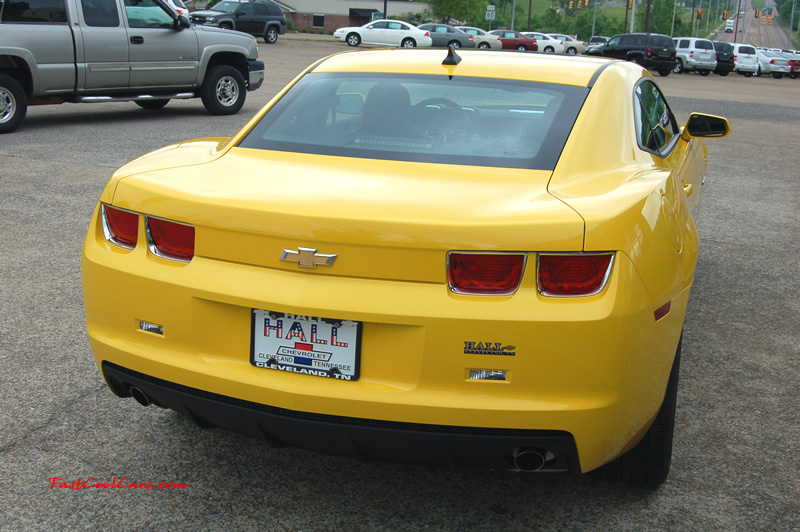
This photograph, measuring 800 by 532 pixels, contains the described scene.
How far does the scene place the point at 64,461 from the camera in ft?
10.3

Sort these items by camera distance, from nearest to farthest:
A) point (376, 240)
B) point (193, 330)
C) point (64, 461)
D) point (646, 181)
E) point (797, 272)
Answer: point (376, 240)
point (193, 330)
point (646, 181)
point (64, 461)
point (797, 272)

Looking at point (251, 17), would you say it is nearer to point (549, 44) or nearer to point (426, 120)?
point (549, 44)

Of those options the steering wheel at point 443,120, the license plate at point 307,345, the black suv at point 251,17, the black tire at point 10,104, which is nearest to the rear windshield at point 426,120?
the steering wheel at point 443,120

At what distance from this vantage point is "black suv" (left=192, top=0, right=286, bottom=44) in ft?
134

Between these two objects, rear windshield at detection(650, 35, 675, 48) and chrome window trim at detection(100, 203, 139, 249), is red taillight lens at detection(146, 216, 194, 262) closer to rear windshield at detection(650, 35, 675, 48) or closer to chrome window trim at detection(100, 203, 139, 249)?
chrome window trim at detection(100, 203, 139, 249)

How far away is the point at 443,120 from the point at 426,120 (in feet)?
0.22

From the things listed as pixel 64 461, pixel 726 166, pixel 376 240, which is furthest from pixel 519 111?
pixel 726 166

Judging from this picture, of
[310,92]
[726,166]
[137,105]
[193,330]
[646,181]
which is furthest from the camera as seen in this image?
[137,105]

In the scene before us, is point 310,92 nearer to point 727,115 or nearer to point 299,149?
point 299,149

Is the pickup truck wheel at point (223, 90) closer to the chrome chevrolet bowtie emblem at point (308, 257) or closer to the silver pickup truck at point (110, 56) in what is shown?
the silver pickup truck at point (110, 56)

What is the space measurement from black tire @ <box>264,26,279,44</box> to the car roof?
39.5 m

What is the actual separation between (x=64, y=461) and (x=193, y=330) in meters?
0.97

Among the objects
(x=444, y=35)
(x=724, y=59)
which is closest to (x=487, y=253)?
(x=724, y=59)

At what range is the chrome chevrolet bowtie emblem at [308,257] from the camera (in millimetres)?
2418
